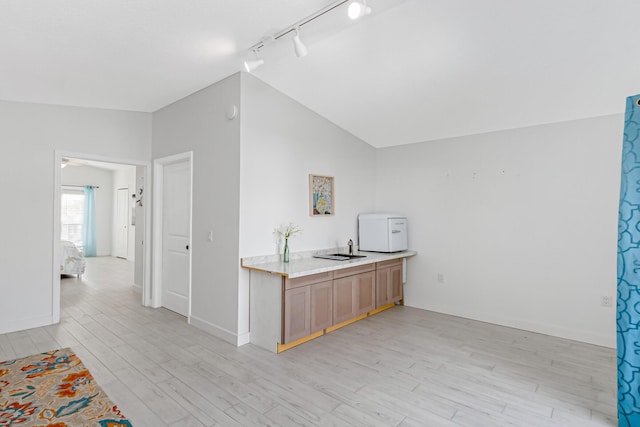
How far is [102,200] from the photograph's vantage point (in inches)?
398

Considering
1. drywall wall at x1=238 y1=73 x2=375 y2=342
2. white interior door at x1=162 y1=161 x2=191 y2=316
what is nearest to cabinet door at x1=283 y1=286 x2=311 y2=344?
drywall wall at x1=238 y1=73 x2=375 y2=342

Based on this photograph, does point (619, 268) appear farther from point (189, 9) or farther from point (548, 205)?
point (189, 9)

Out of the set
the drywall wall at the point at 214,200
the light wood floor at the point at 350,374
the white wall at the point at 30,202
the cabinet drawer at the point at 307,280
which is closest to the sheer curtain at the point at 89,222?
the light wood floor at the point at 350,374

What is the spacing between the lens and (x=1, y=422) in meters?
2.11

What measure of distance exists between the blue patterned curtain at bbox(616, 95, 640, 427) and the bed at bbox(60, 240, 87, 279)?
804cm

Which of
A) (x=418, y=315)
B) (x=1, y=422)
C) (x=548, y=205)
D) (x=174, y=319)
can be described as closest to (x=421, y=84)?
(x=548, y=205)

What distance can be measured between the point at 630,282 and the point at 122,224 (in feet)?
35.7

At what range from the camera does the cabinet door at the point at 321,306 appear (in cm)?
344

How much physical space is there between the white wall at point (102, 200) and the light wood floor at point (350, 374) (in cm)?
685

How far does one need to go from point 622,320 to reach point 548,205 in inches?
76.9

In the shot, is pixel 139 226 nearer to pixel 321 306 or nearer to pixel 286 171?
pixel 286 171

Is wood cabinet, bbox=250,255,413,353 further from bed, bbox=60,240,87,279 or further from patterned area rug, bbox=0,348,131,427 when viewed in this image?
bed, bbox=60,240,87,279

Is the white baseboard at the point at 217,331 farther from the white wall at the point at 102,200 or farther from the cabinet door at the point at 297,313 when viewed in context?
the white wall at the point at 102,200

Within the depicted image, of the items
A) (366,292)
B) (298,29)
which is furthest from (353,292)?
(298,29)
